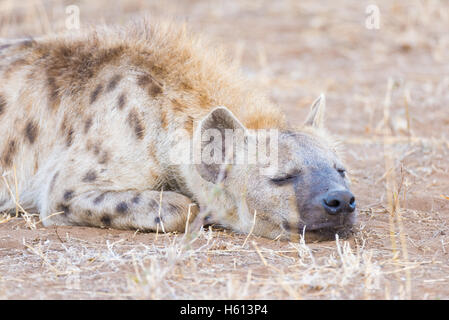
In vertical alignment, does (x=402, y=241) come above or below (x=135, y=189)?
below

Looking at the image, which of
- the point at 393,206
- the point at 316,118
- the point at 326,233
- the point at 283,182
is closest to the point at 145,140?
the point at 283,182

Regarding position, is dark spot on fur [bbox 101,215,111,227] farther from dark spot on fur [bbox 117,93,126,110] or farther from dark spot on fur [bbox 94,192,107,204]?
dark spot on fur [bbox 117,93,126,110]

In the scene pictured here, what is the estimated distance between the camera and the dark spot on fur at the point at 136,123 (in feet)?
11.6

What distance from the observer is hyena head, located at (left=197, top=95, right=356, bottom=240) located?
10.0ft

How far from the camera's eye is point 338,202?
300 centimetres

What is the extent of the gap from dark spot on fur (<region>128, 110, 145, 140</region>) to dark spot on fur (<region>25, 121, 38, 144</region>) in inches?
23.5

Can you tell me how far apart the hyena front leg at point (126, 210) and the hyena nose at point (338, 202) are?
2.27 ft

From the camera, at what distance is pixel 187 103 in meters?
3.55

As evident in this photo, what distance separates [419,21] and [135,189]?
5944mm

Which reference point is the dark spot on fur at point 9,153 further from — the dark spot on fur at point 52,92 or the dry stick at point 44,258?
the dry stick at point 44,258

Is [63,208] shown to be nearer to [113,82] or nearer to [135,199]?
[135,199]

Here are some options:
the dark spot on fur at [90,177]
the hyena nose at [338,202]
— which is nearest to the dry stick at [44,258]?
the dark spot on fur at [90,177]
